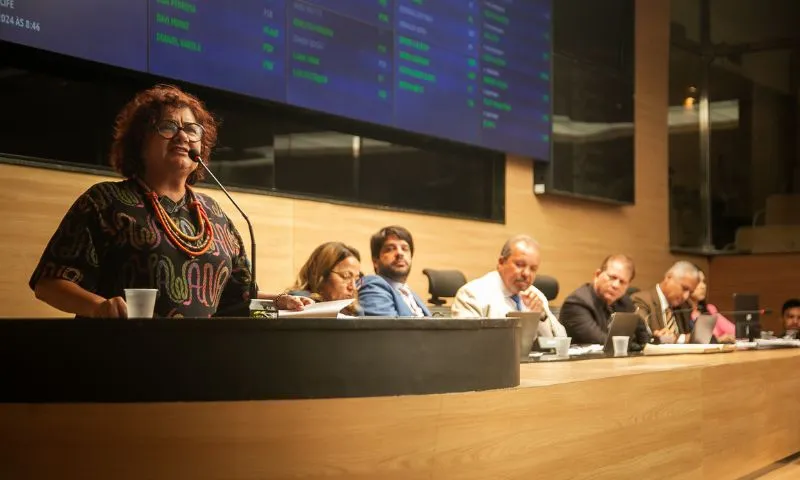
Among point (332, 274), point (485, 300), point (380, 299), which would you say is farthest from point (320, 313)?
point (485, 300)

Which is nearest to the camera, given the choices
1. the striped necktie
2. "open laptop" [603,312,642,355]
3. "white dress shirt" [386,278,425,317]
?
"open laptop" [603,312,642,355]

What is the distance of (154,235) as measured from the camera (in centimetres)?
254

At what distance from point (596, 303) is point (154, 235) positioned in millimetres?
3250

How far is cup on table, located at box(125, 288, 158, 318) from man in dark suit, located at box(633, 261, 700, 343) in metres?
4.29

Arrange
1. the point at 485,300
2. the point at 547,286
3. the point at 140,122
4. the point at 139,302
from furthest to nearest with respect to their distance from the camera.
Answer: the point at 547,286 → the point at 485,300 → the point at 140,122 → the point at 139,302

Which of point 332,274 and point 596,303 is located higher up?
point 332,274

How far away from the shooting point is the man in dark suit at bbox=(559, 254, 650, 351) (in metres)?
5.23

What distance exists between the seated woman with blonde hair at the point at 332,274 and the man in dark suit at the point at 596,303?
138 cm

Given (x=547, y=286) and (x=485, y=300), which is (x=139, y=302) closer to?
(x=485, y=300)

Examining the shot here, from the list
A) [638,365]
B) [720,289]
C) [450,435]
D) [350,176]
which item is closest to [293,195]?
[350,176]

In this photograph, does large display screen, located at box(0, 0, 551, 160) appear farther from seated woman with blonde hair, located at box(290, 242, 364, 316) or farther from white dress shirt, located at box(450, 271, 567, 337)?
white dress shirt, located at box(450, 271, 567, 337)

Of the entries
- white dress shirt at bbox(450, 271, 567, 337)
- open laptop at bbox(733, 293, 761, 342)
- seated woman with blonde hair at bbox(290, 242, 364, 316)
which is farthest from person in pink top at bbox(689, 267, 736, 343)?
seated woman with blonde hair at bbox(290, 242, 364, 316)

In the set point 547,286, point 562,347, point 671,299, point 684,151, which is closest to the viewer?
point 562,347

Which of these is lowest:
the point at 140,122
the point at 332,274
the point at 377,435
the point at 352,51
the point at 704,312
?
the point at 377,435
